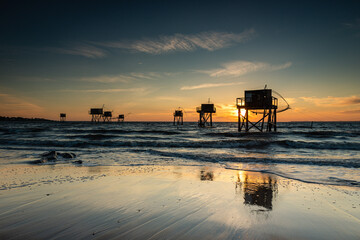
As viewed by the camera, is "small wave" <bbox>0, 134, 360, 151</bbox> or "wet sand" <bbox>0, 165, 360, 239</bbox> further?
"small wave" <bbox>0, 134, 360, 151</bbox>

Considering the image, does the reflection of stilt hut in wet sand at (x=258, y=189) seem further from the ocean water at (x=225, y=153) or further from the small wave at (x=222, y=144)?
the small wave at (x=222, y=144)

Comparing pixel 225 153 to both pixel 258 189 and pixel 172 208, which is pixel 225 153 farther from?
pixel 172 208

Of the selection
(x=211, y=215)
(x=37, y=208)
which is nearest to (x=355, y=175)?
(x=211, y=215)

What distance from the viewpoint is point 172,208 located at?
394cm

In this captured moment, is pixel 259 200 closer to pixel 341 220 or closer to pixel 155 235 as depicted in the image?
pixel 341 220

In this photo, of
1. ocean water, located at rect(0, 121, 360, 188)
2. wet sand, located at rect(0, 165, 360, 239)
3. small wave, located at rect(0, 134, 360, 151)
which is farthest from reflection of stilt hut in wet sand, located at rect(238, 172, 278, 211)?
small wave, located at rect(0, 134, 360, 151)

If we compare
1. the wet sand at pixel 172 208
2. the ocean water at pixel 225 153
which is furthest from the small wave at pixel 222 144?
the wet sand at pixel 172 208

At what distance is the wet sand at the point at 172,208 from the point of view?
2.98 m

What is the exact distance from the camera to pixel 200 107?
61.5 meters

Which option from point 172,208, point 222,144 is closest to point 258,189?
point 172,208

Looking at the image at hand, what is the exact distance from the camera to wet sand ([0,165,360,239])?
2980 millimetres

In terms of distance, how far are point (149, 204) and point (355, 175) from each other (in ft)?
22.9

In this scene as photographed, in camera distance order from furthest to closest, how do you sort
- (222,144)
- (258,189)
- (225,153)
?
1. (222,144)
2. (225,153)
3. (258,189)

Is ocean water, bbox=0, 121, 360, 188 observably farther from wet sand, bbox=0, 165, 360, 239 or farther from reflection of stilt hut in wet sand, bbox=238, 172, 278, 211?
wet sand, bbox=0, 165, 360, 239
